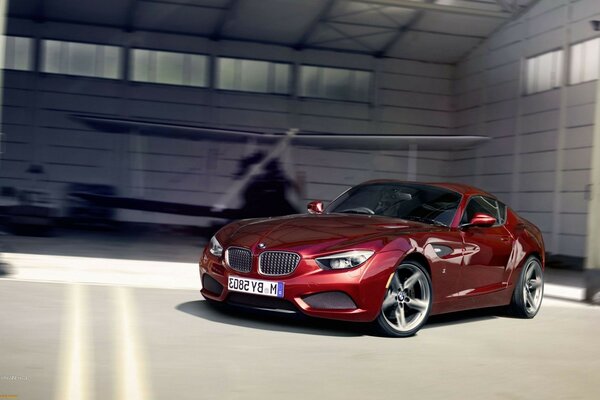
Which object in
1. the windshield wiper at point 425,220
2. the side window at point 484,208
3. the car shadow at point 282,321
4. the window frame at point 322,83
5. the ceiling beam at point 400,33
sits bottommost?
the car shadow at point 282,321

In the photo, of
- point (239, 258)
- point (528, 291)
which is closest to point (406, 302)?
point (239, 258)

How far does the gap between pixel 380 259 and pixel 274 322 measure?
1220mm

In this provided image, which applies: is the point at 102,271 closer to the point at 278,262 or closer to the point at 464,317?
the point at 464,317

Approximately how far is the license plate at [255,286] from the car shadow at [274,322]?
20 centimetres

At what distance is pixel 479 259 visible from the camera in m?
7.85

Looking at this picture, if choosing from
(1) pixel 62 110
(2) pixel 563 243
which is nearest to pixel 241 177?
(1) pixel 62 110

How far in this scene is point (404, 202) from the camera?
315 inches

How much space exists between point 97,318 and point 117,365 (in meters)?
1.91

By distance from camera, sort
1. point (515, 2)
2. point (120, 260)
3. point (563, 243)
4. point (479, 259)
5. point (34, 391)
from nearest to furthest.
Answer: point (34, 391)
point (479, 259)
point (120, 260)
point (563, 243)
point (515, 2)

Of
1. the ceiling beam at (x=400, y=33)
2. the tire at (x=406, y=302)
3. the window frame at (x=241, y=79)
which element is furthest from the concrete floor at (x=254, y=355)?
the window frame at (x=241, y=79)

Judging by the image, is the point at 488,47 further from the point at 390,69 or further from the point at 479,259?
the point at 479,259

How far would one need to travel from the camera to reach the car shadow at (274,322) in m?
6.88

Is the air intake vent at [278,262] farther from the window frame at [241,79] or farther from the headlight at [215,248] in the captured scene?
the window frame at [241,79]

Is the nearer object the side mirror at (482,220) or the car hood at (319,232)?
the car hood at (319,232)
